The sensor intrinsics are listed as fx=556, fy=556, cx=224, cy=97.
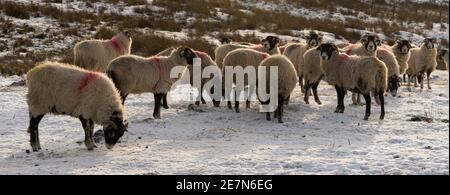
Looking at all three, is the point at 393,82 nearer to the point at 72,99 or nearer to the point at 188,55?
the point at 188,55

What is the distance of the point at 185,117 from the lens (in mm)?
12859

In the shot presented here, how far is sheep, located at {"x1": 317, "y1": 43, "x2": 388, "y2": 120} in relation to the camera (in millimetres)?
12594

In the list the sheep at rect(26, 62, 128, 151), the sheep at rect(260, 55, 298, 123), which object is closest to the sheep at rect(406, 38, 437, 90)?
the sheep at rect(260, 55, 298, 123)

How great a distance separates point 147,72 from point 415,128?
19.4 ft

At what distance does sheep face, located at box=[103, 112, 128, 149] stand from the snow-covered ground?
19cm

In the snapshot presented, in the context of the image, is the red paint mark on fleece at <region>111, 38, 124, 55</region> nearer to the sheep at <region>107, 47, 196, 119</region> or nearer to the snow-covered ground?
the snow-covered ground

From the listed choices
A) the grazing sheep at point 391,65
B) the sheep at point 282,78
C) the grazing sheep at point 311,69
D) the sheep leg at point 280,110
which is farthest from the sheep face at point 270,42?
the sheep leg at point 280,110

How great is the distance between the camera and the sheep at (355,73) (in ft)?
41.3

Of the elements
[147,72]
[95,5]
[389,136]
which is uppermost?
[95,5]

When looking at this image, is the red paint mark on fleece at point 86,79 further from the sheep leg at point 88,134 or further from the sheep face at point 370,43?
the sheep face at point 370,43

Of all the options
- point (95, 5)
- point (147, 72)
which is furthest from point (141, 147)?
point (95, 5)

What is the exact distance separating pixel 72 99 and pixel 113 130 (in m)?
0.86
